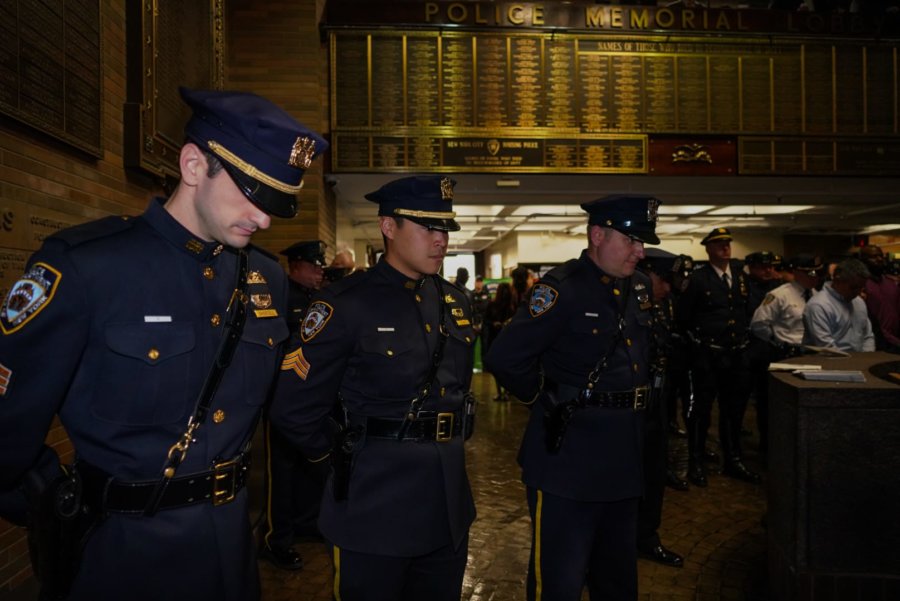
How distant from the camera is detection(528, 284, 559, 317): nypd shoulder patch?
2478mm

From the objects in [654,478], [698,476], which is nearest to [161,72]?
[654,478]

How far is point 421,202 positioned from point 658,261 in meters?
2.62

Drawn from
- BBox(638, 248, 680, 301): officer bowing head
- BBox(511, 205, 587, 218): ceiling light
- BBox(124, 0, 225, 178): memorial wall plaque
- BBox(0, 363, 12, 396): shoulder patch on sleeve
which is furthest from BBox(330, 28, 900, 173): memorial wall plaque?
BBox(0, 363, 12, 396): shoulder patch on sleeve

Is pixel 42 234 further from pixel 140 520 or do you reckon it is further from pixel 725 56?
pixel 725 56

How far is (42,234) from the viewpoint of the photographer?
2.70 meters

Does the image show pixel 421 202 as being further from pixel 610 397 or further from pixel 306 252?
pixel 306 252

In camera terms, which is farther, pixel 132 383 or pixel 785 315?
pixel 785 315

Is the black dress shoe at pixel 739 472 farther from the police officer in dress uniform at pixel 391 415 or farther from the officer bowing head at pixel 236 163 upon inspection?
the officer bowing head at pixel 236 163

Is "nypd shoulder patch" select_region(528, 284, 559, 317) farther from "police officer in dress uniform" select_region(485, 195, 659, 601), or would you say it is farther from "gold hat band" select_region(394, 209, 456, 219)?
"gold hat band" select_region(394, 209, 456, 219)

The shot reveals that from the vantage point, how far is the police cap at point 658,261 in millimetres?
4074

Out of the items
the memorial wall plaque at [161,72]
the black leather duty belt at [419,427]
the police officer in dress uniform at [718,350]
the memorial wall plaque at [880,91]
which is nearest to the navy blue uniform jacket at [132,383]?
the black leather duty belt at [419,427]

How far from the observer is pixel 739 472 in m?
5.00

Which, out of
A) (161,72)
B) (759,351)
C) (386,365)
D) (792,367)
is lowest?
(759,351)

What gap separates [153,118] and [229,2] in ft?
11.3
